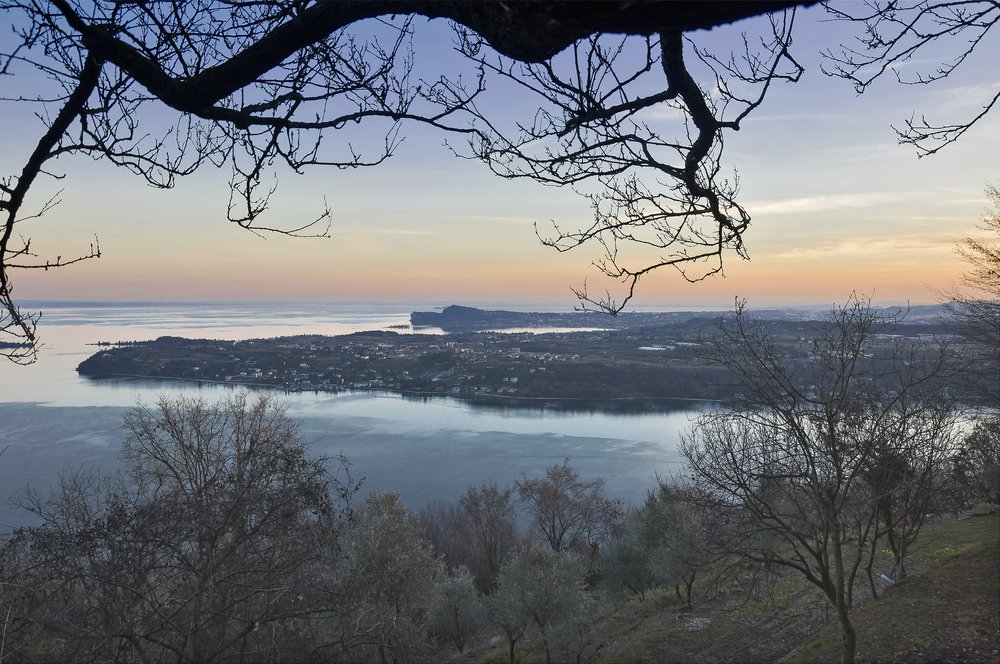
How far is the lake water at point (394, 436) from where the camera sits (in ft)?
76.0

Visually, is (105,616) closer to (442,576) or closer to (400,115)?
(400,115)

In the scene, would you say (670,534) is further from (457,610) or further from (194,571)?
(194,571)

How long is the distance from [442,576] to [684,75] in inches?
627

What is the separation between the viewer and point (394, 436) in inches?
1245

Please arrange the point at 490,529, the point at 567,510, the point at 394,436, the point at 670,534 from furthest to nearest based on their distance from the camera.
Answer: the point at 394,436 → the point at 490,529 → the point at 567,510 → the point at 670,534

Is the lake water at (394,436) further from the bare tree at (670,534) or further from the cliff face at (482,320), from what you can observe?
the cliff face at (482,320)

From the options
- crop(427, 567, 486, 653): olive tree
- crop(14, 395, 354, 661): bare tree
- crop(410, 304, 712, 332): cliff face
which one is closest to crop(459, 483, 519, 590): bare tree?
crop(427, 567, 486, 653): olive tree

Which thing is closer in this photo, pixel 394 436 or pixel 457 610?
pixel 457 610

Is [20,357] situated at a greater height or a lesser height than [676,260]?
lesser

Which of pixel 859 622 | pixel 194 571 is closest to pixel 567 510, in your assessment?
pixel 859 622

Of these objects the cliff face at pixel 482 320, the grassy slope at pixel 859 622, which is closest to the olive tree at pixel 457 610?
the grassy slope at pixel 859 622

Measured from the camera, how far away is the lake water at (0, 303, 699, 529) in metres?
23.2

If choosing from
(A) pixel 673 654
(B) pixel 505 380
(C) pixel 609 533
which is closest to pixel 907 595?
(A) pixel 673 654

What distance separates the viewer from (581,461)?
27094mm
